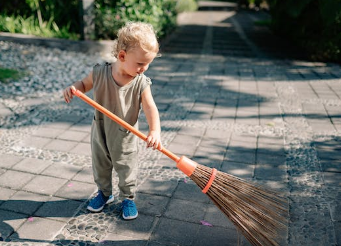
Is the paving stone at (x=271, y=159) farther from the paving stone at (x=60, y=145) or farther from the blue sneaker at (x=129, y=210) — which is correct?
the paving stone at (x=60, y=145)

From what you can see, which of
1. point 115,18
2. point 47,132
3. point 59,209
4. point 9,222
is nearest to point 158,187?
point 59,209

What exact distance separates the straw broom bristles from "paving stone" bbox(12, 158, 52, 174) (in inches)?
61.6

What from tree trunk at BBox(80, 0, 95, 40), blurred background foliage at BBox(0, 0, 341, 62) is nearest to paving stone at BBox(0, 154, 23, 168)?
tree trunk at BBox(80, 0, 95, 40)

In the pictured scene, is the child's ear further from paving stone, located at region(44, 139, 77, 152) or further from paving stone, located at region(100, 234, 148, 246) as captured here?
paving stone, located at region(44, 139, 77, 152)

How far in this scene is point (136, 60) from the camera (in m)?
2.17

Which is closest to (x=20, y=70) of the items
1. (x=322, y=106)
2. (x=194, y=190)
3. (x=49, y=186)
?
(x=49, y=186)

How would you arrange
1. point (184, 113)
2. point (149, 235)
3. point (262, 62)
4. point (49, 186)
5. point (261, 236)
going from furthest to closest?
point (262, 62)
point (184, 113)
point (49, 186)
point (149, 235)
point (261, 236)

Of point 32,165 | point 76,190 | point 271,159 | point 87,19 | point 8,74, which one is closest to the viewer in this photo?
point 76,190

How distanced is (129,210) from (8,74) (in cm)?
407

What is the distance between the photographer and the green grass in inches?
214

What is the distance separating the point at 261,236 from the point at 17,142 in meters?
2.64

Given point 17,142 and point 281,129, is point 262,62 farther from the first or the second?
point 17,142

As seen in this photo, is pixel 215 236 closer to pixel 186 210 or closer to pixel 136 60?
pixel 186 210

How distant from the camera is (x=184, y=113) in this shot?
4.67m
